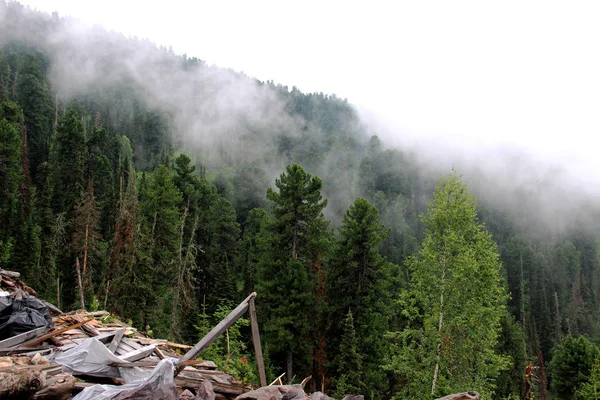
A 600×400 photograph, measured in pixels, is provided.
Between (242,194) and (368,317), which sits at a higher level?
(242,194)

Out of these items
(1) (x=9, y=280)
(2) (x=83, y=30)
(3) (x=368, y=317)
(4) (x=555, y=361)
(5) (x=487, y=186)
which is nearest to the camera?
(1) (x=9, y=280)

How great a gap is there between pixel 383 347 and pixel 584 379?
21.1 metres

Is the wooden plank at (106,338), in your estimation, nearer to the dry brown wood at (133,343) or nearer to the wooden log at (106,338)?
the wooden log at (106,338)

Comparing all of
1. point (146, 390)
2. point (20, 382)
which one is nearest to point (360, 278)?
point (146, 390)

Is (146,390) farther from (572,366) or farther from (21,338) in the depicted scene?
(572,366)

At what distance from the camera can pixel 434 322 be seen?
14.0m

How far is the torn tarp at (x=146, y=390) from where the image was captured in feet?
15.4

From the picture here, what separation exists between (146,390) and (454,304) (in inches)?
463

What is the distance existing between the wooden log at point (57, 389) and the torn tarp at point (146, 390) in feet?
0.79

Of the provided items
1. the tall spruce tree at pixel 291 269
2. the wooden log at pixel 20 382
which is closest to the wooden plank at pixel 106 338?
the wooden log at pixel 20 382

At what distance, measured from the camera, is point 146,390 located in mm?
4766

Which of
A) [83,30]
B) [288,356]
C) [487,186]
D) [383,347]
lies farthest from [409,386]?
[83,30]

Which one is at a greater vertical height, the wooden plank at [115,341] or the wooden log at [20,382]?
the wooden log at [20,382]

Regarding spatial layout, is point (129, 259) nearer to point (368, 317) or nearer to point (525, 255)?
point (368, 317)
